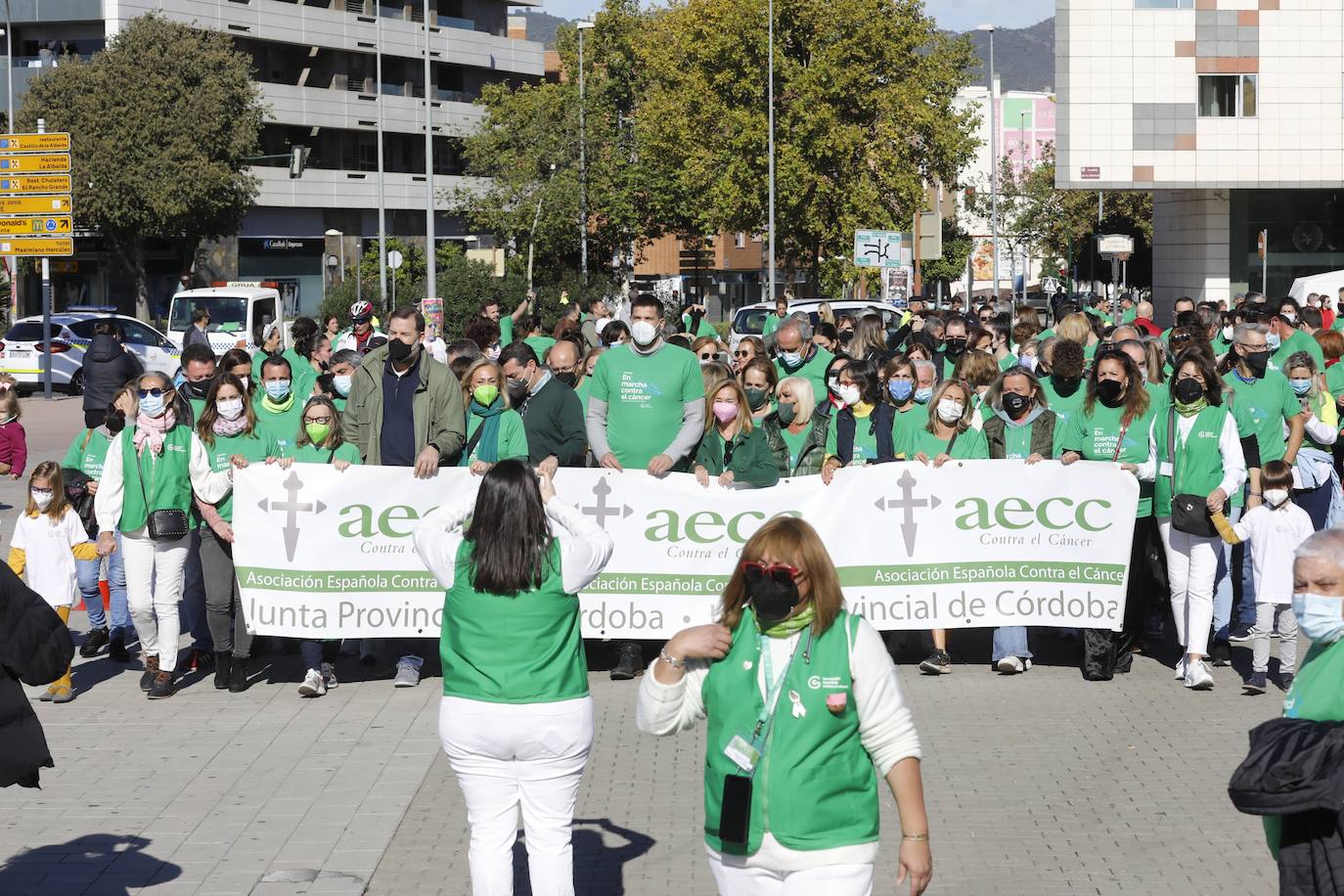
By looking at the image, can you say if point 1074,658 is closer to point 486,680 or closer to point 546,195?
point 486,680

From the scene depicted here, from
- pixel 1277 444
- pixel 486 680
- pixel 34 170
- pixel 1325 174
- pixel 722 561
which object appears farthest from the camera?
pixel 1325 174

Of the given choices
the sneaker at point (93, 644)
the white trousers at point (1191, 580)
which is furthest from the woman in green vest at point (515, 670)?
the sneaker at point (93, 644)

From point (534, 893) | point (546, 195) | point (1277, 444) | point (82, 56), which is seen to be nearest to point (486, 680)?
point (534, 893)

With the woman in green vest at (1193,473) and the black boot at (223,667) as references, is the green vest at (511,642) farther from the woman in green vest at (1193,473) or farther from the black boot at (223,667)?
the woman in green vest at (1193,473)

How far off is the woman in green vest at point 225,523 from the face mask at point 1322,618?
7464 mm

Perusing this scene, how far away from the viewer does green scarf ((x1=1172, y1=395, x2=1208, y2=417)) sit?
10.6m

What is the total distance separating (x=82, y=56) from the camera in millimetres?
66562

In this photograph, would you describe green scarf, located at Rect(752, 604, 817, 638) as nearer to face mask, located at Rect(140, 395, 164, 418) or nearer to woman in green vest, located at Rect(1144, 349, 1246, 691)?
woman in green vest, located at Rect(1144, 349, 1246, 691)

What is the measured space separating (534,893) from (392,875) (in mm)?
1558

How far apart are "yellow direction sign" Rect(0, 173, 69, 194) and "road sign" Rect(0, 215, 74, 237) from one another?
22.4 inches

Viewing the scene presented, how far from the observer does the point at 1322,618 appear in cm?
471

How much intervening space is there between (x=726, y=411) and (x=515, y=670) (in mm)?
5430

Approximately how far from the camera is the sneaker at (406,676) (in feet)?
36.4

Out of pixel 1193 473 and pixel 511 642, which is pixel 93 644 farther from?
pixel 511 642
